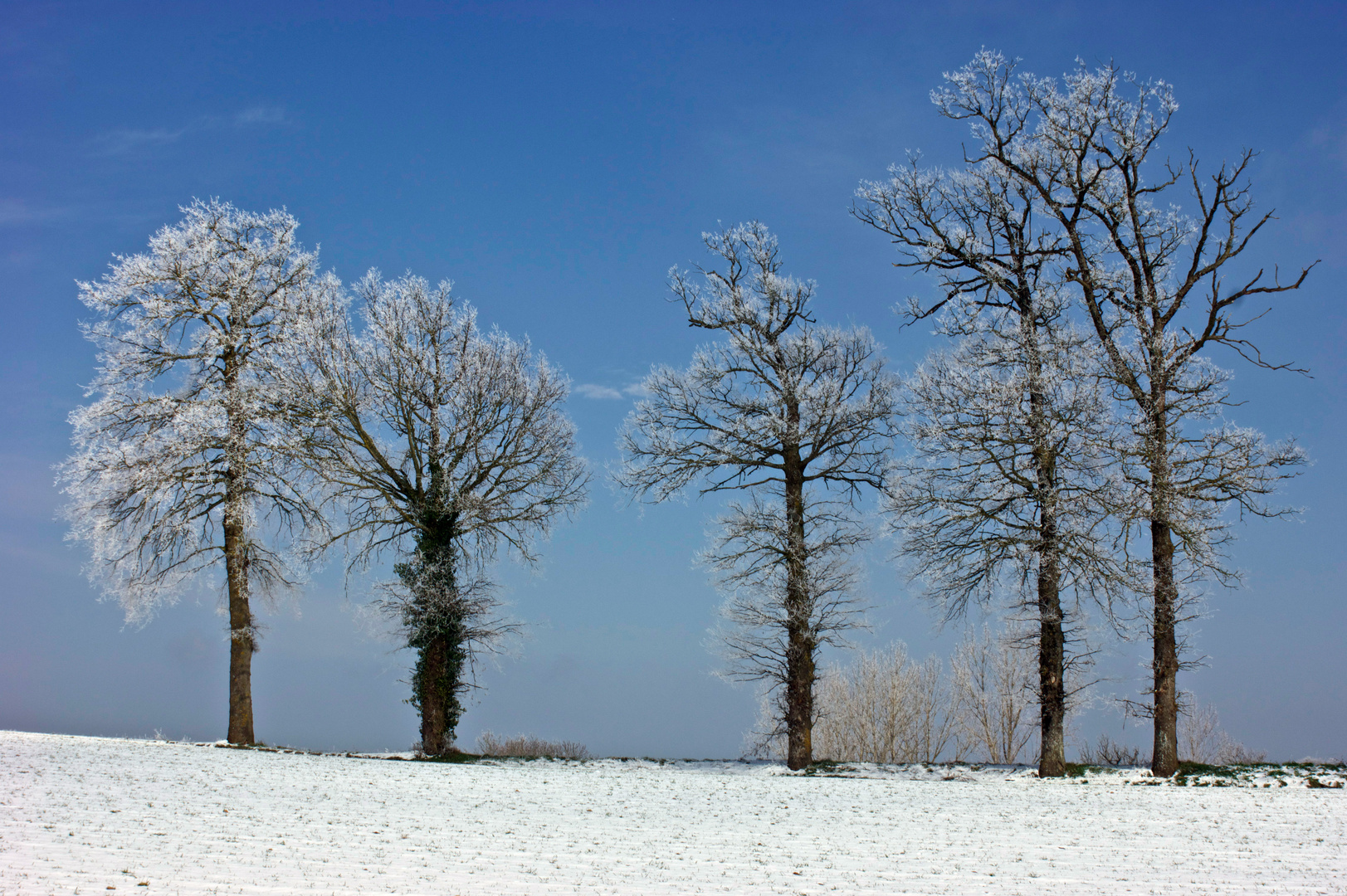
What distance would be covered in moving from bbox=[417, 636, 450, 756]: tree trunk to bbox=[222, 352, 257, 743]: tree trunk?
11.5ft

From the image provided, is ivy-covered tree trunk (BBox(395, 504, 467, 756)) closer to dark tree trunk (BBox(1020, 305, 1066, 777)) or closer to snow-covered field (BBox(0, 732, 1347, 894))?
snow-covered field (BBox(0, 732, 1347, 894))

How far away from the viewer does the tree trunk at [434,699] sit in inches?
766

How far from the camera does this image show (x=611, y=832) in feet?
34.1

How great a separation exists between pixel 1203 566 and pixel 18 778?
19.0 m

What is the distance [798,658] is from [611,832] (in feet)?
27.6

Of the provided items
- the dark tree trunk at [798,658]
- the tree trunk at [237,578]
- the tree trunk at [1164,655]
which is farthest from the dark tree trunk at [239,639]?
the tree trunk at [1164,655]

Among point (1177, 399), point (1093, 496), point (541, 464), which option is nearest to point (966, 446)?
point (1093, 496)

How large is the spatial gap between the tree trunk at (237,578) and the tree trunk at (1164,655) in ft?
58.5

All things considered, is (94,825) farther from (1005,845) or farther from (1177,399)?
(1177,399)

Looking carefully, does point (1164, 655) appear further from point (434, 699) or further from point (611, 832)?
point (434, 699)

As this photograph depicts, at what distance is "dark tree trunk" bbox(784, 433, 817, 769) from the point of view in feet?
59.2

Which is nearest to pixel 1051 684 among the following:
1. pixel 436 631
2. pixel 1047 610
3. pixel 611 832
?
pixel 1047 610

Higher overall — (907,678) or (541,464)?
(541,464)

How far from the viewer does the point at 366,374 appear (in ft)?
65.7
